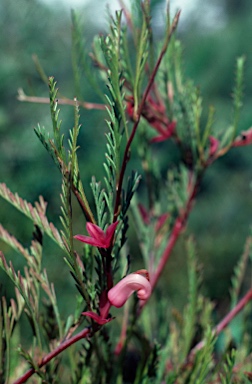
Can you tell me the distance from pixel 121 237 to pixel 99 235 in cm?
3

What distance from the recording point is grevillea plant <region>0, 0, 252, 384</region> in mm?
193

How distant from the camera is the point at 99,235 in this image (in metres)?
0.19

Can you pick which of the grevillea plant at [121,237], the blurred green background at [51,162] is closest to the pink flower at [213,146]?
the grevillea plant at [121,237]

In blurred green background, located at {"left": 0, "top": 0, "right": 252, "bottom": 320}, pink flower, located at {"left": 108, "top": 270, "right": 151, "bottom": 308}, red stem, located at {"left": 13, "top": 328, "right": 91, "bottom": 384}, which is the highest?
pink flower, located at {"left": 108, "top": 270, "right": 151, "bottom": 308}

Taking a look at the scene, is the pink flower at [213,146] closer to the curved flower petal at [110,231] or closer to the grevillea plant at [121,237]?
the grevillea plant at [121,237]

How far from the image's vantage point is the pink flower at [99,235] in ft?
0.62

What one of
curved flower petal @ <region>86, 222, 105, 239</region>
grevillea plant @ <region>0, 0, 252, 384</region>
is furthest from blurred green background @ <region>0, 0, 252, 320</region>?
curved flower petal @ <region>86, 222, 105, 239</region>

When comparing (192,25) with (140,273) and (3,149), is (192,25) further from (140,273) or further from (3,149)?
(140,273)

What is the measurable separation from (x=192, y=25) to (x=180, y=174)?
461cm

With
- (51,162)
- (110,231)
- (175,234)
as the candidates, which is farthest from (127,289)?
(51,162)

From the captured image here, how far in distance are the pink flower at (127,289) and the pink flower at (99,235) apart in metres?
0.02

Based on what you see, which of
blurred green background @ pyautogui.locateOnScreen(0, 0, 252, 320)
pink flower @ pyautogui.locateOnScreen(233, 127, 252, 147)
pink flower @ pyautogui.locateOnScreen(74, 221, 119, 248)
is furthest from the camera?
blurred green background @ pyautogui.locateOnScreen(0, 0, 252, 320)

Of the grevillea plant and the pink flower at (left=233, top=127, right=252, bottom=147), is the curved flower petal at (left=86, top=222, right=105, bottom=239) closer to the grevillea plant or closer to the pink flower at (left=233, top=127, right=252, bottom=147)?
the grevillea plant

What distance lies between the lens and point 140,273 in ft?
0.66
